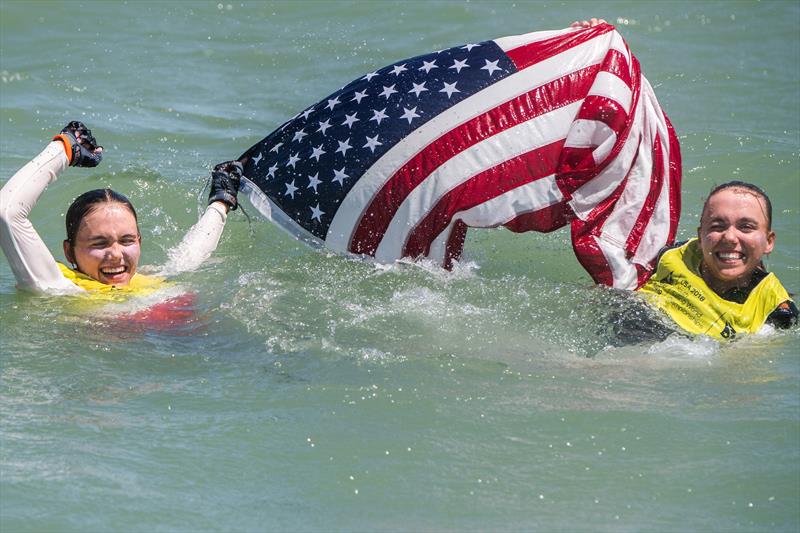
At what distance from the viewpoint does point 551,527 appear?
4.41 m

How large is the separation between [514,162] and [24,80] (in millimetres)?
6799

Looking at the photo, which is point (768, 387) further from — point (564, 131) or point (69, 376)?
point (69, 376)

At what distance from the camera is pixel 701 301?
648 cm

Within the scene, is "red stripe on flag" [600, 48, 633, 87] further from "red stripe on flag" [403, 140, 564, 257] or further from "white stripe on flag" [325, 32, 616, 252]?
"red stripe on flag" [403, 140, 564, 257]

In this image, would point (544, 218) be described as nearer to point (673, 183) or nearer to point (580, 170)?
point (580, 170)

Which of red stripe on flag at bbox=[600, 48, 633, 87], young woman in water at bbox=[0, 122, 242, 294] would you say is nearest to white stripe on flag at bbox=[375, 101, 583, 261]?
red stripe on flag at bbox=[600, 48, 633, 87]

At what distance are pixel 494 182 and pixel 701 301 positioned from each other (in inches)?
52.8

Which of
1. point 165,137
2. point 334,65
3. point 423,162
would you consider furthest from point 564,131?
A: point 334,65

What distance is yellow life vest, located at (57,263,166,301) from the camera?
263 inches

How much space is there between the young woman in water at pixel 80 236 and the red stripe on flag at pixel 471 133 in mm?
1044

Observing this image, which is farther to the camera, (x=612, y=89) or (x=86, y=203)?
(x=612, y=89)

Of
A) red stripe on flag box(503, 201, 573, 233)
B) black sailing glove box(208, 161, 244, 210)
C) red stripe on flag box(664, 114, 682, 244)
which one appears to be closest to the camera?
red stripe on flag box(503, 201, 573, 233)

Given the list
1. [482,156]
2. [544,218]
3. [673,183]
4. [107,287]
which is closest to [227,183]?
[107,287]

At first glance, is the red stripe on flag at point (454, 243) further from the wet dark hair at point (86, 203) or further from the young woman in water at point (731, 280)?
the wet dark hair at point (86, 203)
